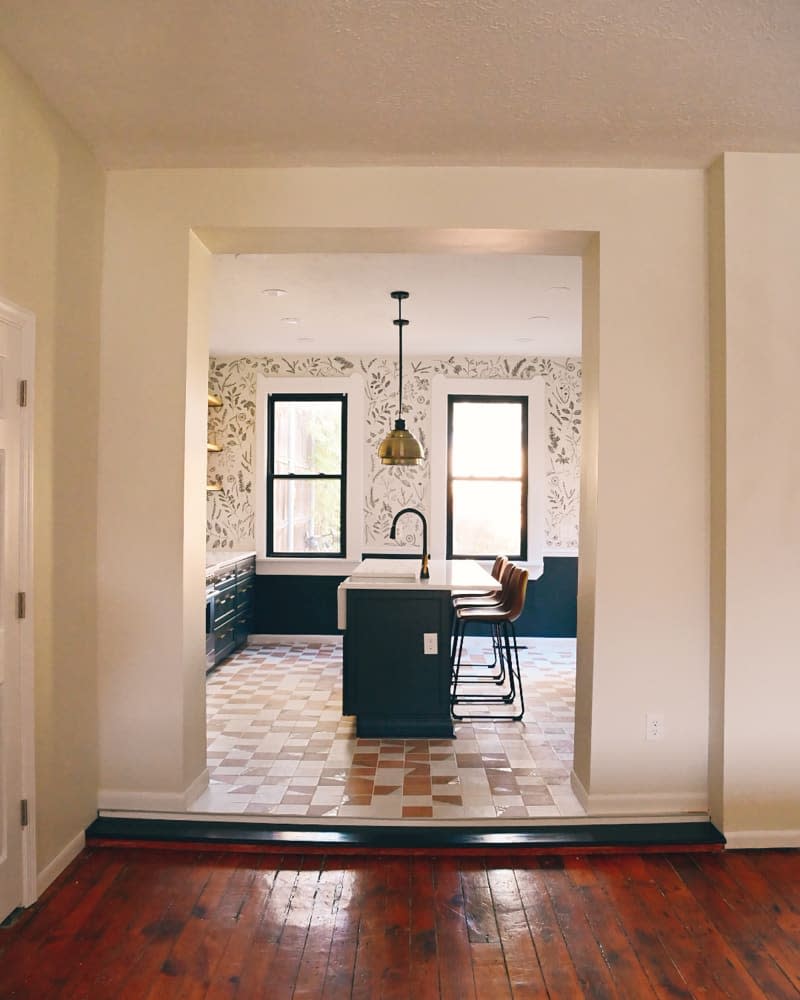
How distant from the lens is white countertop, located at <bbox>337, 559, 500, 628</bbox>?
4363mm

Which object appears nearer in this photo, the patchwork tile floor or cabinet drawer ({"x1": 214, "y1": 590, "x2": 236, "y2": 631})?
the patchwork tile floor

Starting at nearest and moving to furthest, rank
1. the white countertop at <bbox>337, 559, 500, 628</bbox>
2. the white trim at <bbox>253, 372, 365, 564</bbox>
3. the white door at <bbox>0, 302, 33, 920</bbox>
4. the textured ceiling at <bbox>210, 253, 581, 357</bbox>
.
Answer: the white door at <bbox>0, 302, 33, 920</bbox> < the white countertop at <bbox>337, 559, 500, 628</bbox> < the textured ceiling at <bbox>210, 253, 581, 357</bbox> < the white trim at <bbox>253, 372, 365, 564</bbox>

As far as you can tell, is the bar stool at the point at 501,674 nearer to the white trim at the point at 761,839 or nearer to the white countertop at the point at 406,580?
the white countertop at the point at 406,580

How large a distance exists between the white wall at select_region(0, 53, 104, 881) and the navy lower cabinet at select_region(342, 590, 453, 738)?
1551 mm

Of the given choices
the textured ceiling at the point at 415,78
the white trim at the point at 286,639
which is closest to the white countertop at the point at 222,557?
the white trim at the point at 286,639

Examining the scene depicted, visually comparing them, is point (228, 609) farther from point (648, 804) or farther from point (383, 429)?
point (648, 804)

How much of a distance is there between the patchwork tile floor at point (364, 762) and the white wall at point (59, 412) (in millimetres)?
639

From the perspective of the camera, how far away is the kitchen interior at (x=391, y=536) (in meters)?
3.87

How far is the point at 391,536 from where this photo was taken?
4.69 meters

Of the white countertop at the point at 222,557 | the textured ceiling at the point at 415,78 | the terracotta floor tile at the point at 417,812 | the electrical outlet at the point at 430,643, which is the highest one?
the textured ceiling at the point at 415,78

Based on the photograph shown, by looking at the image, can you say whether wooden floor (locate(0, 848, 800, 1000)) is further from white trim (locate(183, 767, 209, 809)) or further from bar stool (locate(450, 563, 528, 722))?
bar stool (locate(450, 563, 528, 722))

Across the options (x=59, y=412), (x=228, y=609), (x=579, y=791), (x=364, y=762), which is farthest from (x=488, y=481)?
(x=59, y=412)

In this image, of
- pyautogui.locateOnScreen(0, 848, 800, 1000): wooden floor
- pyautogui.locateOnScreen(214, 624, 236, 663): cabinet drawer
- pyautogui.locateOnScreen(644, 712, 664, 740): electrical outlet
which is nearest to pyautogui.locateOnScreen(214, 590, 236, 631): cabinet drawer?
pyautogui.locateOnScreen(214, 624, 236, 663): cabinet drawer

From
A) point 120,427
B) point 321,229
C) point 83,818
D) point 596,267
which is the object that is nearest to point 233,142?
point 321,229
